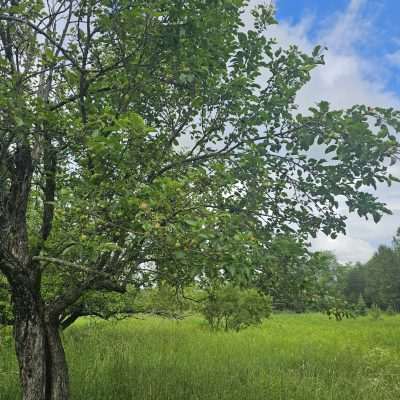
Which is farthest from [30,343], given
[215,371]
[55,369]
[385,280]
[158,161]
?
[385,280]

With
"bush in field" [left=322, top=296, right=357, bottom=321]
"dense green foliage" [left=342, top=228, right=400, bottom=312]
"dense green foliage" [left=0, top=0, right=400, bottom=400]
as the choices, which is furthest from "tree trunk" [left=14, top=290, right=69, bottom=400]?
"dense green foliage" [left=342, top=228, right=400, bottom=312]

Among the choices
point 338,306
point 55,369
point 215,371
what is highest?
point 338,306

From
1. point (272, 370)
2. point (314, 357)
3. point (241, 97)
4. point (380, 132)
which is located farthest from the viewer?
point (314, 357)

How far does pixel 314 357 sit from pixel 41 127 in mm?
12079

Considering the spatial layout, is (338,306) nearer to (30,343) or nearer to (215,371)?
(30,343)

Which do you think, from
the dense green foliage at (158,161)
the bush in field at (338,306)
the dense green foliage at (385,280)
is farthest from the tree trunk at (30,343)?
the dense green foliage at (385,280)

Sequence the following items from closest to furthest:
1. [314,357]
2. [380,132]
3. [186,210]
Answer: [186,210] → [380,132] → [314,357]

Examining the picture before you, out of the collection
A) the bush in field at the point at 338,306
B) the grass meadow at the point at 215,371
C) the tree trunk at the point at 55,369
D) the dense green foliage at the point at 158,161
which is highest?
the dense green foliage at the point at 158,161

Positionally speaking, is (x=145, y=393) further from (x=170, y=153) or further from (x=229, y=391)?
(x=170, y=153)

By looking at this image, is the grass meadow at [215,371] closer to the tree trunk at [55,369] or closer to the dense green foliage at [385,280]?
the tree trunk at [55,369]

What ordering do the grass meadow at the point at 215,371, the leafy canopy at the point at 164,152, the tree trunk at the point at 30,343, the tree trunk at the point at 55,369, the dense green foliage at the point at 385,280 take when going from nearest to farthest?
the leafy canopy at the point at 164,152
the tree trunk at the point at 30,343
the tree trunk at the point at 55,369
the grass meadow at the point at 215,371
the dense green foliage at the point at 385,280

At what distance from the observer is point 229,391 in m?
8.28

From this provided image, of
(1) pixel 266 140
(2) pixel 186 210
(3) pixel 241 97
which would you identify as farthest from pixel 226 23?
(2) pixel 186 210

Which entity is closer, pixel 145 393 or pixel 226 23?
pixel 226 23
